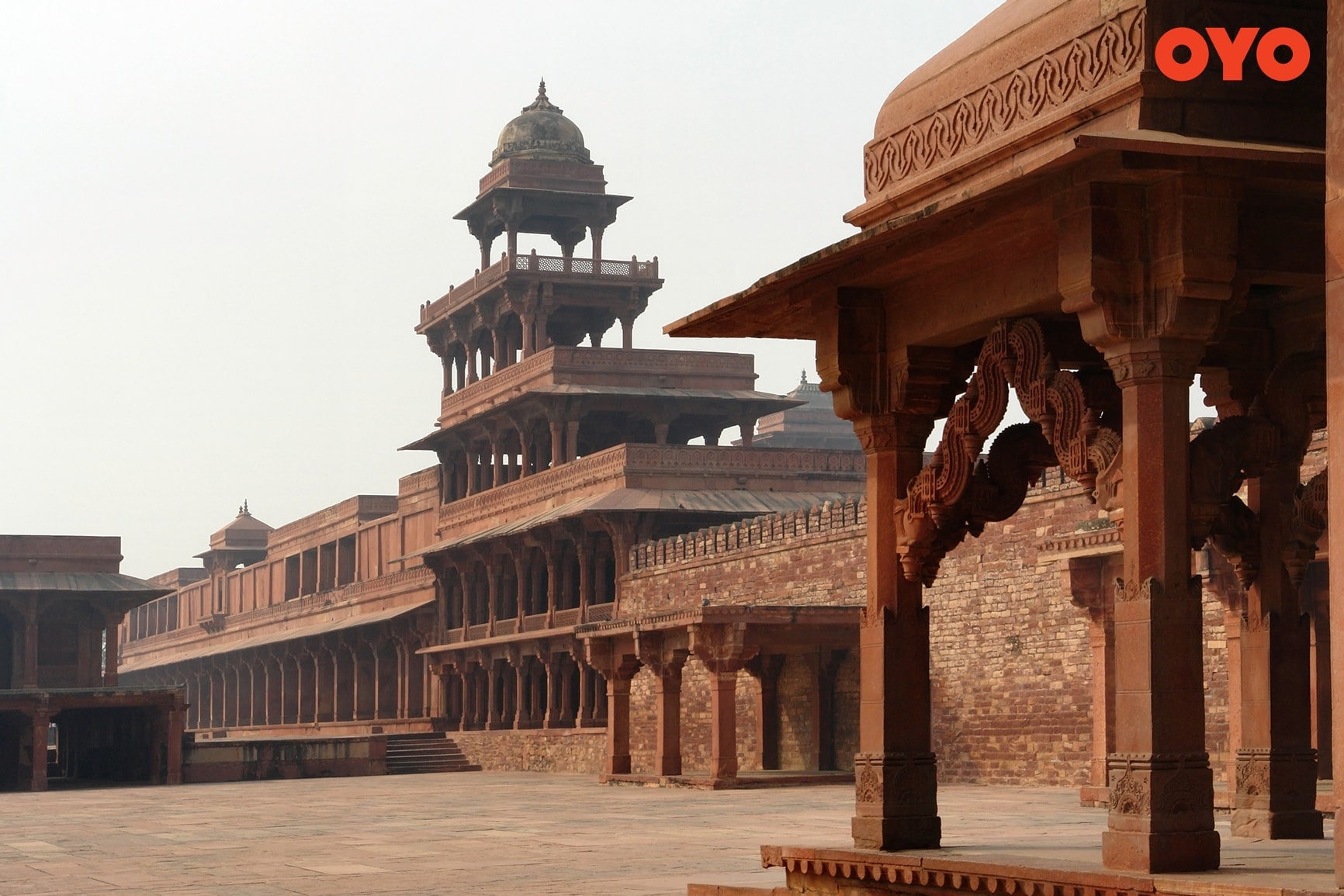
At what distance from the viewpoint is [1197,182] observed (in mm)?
6707

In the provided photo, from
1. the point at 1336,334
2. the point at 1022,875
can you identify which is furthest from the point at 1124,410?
the point at 1022,875

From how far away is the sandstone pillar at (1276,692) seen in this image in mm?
8242

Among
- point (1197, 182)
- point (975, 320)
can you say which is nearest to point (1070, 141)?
point (1197, 182)

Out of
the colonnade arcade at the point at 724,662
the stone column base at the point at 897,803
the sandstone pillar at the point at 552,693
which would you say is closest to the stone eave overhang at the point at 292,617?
the sandstone pillar at the point at 552,693

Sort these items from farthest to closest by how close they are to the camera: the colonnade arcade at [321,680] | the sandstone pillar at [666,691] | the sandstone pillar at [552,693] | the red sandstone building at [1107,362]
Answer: the colonnade arcade at [321,680] < the sandstone pillar at [552,693] < the sandstone pillar at [666,691] < the red sandstone building at [1107,362]

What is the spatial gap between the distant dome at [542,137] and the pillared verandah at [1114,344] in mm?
37705

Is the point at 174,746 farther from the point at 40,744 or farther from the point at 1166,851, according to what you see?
the point at 1166,851

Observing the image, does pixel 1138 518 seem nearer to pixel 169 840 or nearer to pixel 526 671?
pixel 169 840

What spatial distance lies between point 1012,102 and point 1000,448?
5.07 feet

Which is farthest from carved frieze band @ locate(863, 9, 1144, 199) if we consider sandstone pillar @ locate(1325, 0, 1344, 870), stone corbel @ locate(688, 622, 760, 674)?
stone corbel @ locate(688, 622, 760, 674)

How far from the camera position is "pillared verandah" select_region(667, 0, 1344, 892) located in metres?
6.65

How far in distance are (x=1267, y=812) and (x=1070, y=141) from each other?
337 centimetres

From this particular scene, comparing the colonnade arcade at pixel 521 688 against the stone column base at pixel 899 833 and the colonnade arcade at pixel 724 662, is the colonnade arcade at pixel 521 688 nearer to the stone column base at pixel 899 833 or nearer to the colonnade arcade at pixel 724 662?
the colonnade arcade at pixel 724 662

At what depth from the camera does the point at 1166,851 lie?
657 centimetres
